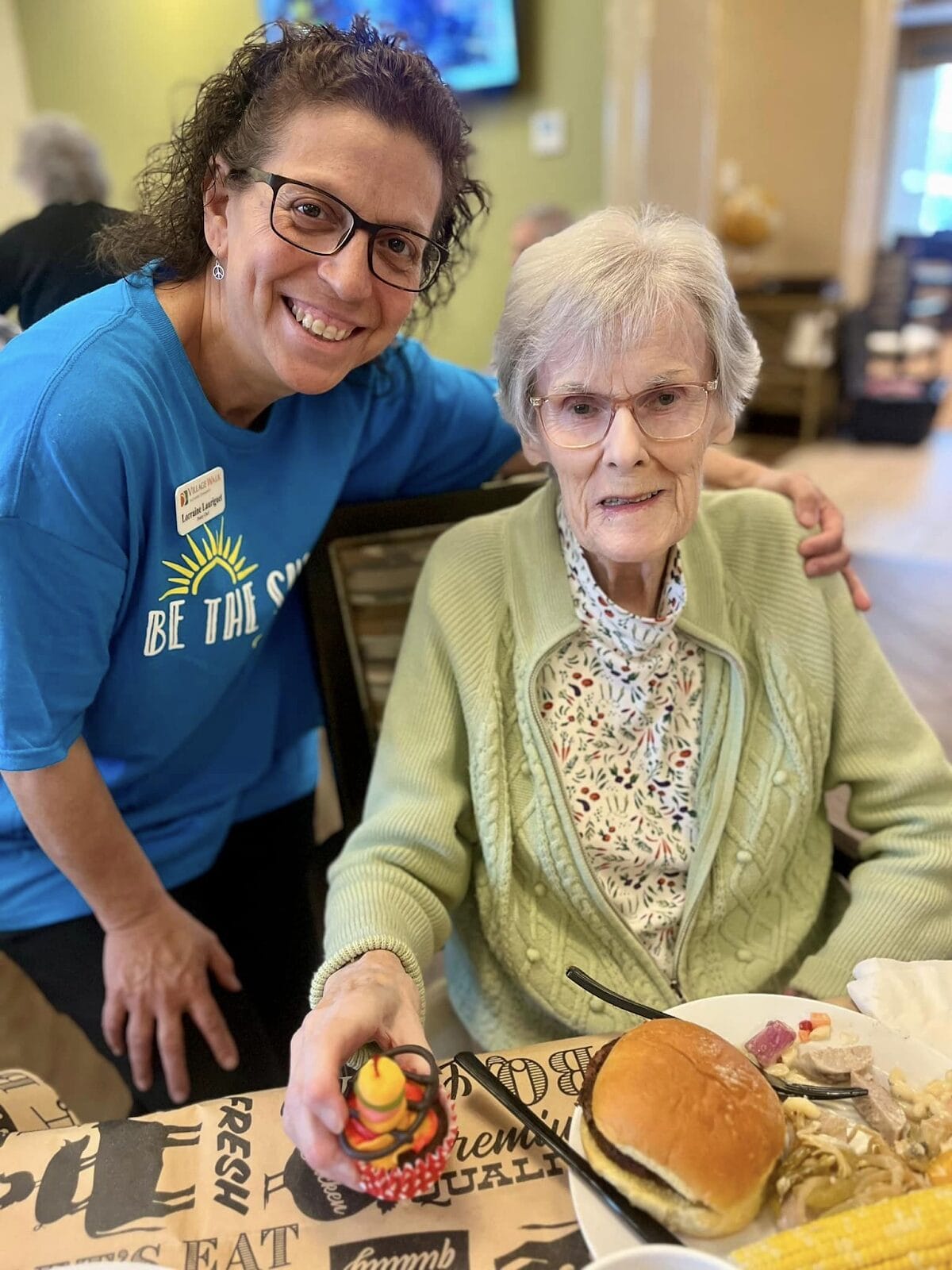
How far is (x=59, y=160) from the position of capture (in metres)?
2.32

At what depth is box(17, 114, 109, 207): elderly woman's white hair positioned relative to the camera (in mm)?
2316

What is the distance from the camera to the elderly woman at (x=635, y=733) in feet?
3.27

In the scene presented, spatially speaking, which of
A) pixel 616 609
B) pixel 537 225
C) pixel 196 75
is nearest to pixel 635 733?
pixel 616 609

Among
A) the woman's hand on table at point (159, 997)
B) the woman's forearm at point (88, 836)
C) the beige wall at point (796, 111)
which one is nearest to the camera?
the woman's forearm at point (88, 836)

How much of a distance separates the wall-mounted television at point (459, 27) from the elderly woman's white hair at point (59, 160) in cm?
199

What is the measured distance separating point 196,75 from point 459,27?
1.18 m

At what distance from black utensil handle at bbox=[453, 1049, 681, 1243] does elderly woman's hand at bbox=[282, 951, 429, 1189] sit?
60mm

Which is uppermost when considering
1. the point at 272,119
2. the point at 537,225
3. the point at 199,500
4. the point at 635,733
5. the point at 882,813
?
the point at 272,119

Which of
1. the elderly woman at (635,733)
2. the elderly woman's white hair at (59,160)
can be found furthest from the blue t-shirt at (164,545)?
the elderly woman's white hair at (59,160)

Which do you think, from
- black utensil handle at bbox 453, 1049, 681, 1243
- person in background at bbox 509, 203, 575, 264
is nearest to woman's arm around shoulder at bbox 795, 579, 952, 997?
black utensil handle at bbox 453, 1049, 681, 1243

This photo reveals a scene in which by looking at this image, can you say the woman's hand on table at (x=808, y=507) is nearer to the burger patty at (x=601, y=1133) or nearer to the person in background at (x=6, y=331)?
the burger patty at (x=601, y=1133)

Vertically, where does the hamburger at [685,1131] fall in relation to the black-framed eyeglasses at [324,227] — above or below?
below

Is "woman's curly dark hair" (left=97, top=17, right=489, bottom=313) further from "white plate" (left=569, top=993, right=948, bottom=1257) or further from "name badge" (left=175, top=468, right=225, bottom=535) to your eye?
"white plate" (left=569, top=993, right=948, bottom=1257)

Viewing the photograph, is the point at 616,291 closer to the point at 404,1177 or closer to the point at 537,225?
the point at 404,1177
